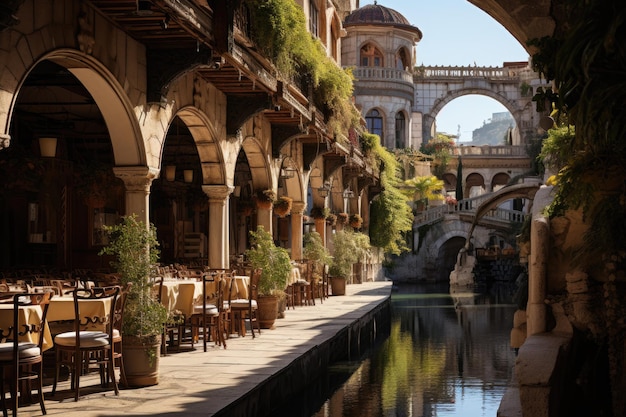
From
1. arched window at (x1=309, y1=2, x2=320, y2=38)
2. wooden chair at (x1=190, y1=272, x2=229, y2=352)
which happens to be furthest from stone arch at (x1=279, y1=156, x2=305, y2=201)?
wooden chair at (x1=190, y1=272, x2=229, y2=352)

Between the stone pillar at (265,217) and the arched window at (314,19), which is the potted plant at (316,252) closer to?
the stone pillar at (265,217)

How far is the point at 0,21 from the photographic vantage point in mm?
7504

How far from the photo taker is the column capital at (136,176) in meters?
12.0

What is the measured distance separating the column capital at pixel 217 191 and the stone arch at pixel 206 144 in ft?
0.23

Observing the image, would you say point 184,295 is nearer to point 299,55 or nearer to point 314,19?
point 299,55

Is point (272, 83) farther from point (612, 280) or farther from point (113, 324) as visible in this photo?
point (612, 280)

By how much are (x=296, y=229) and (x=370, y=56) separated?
35.6 meters

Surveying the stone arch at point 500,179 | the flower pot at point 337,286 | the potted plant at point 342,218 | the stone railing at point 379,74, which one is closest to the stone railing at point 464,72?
the stone railing at point 379,74

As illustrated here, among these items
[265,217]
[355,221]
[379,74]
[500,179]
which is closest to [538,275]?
[265,217]

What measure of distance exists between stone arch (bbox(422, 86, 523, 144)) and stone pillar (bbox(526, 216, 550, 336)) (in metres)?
53.2

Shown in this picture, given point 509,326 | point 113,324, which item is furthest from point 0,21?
point 509,326

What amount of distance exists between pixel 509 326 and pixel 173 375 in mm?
13218

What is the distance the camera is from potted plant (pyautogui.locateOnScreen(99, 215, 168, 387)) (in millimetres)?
9375

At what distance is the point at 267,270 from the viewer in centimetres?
1521
